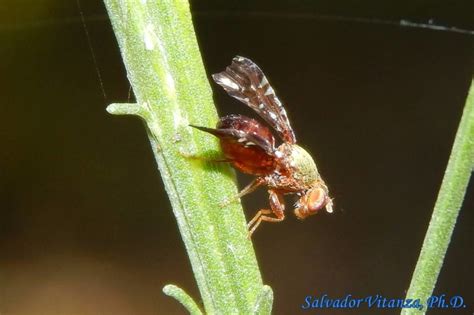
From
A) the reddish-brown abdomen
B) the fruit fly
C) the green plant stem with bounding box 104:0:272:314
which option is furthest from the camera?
the fruit fly

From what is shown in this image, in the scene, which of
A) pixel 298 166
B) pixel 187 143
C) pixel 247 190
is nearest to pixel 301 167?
pixel 298 166

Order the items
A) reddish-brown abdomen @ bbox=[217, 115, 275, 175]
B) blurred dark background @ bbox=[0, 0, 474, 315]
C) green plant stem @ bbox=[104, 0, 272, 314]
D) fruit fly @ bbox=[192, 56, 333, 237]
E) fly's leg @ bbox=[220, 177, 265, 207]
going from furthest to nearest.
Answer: blurred dark background @ bbox=[0, 0, 474, 315], fruit fly @ bbox=[192, 56, 333, 237], reddish-brown abdomen @ bbox=[217, 115, 275, 175], fly's leg @ bbox=[220, 177, 265, 207], green plant stem @ bbox=[104, 0, 272, 314]

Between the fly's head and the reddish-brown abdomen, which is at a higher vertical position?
the reddish-brown abdomen

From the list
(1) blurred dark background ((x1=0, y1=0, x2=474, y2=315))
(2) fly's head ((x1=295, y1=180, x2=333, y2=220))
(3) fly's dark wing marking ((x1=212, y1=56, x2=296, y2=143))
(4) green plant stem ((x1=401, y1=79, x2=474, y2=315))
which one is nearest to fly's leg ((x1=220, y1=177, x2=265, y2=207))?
(2) fly's head ((x1=295, y1=180, x2=333, y2=220))

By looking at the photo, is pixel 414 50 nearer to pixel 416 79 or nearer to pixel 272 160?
pixel 416 79

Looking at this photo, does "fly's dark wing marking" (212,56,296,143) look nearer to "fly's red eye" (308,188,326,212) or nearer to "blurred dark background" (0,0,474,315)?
"fly's red eye" (308,188,326,212)

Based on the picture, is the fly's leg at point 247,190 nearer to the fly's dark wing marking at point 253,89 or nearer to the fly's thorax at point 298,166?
the fly's thorax at point 298,166

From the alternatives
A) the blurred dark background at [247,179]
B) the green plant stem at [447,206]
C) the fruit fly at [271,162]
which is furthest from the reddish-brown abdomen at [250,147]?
the blurred dark background at [247,179]

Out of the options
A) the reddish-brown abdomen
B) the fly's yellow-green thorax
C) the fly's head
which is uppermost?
the reddish-brown abdomen
